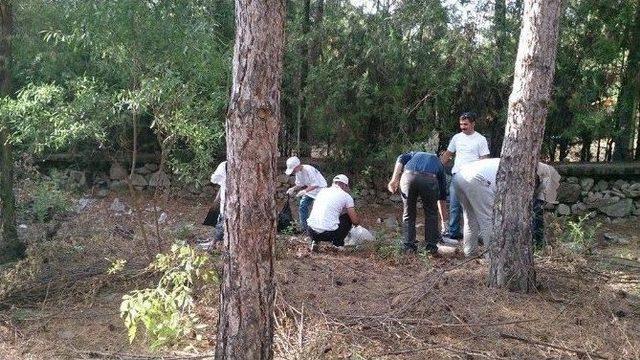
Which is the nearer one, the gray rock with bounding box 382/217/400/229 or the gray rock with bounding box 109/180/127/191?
the gray rock with bounding box 382/217/400/229

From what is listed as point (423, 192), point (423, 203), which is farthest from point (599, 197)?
point (423, 192)

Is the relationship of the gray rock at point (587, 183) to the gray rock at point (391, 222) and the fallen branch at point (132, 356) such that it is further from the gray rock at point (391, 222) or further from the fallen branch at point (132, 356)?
the fallen branch at point (132, 356)

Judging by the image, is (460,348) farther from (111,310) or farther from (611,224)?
(611,224)

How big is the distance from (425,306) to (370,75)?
21.7ft

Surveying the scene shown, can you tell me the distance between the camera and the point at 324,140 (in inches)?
455

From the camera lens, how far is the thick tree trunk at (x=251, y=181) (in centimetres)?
320

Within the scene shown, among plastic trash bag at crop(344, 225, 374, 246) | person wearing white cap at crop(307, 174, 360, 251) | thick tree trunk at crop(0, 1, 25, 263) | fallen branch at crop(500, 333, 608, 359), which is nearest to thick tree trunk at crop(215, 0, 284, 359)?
fallen branch at crop(500, 333, 608, 359)

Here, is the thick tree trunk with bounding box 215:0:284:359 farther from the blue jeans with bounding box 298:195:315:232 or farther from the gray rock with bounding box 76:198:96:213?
the gray rock with bounding box 76:198:96:213

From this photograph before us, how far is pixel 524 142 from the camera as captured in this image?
5.07m

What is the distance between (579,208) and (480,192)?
5275 millimetres

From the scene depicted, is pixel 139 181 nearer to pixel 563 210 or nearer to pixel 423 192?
pixel 423 192

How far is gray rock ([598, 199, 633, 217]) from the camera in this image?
1045cm

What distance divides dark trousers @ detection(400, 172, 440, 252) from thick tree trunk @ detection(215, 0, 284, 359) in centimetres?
362

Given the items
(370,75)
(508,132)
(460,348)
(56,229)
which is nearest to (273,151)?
(460,348)
